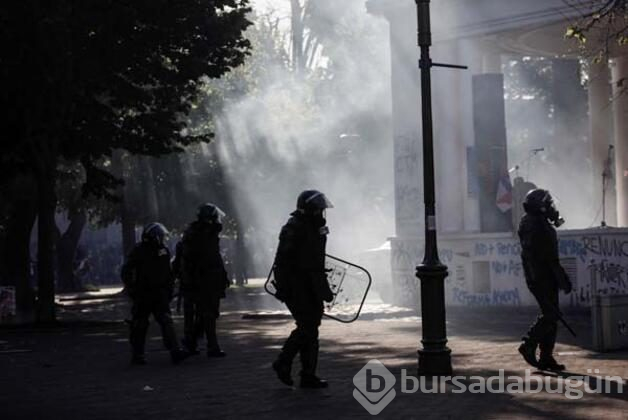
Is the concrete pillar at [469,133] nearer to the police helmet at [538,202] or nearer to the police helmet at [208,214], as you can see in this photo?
the police helmet at [208,214]

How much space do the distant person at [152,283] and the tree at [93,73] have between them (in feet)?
26.3

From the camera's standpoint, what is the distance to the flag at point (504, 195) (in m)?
24.0

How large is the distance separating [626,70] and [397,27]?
6242mm

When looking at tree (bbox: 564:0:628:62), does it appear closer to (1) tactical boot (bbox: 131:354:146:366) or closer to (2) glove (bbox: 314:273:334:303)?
(2) glove (bbox: 314:273:334:303)

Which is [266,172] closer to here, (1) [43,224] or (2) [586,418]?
(1) [43,224]

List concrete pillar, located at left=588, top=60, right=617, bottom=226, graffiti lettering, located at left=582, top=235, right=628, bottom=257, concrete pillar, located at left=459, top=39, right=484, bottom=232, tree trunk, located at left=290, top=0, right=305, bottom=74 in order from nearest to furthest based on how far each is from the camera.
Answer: graffiti lettering, located at left=582, top=235, right=628, bottom=257
concrete pillar, located at left=459, top=39, right=484, bottom=232
concrete pillar, located at left=588, top=60, right=617, bottom=226
tree trunk, located at left=290, top=0, right=305, bottom=74

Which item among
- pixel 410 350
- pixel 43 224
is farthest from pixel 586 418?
pixel 43 224

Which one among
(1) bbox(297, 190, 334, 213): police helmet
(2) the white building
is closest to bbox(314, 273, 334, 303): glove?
(1) bbox(297, 190, 334, 213): police helmet

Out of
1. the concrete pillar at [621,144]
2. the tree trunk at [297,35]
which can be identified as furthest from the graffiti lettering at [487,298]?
the tree trunk at [297,35]

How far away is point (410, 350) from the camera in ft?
48.0

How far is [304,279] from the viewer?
10508 millimetres

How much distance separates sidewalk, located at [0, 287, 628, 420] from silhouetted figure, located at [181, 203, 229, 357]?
0.45 meters

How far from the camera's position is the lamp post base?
11.1 metres

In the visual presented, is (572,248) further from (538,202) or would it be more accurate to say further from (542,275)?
(542,275)
